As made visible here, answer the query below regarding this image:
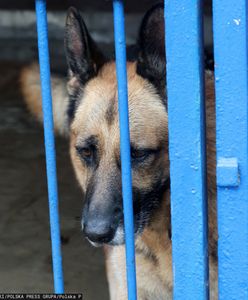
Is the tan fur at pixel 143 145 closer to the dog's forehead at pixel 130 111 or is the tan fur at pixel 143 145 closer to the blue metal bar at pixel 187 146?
the dog's forehead at pixel 130 111

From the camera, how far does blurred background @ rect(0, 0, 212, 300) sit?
3385 mm

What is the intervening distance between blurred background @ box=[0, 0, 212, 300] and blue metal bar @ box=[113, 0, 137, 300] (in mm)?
1491

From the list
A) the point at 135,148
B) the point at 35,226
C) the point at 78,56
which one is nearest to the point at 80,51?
the point at 78,56

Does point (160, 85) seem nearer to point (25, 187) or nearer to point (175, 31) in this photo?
point (175, 31)

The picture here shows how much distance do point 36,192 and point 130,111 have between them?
2.39 meters

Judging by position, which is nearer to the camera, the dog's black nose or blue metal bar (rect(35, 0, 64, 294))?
blue metal bar (rect(35, 0, 64, 294))

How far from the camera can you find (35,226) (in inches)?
156

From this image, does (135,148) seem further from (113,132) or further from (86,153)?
(86,153)

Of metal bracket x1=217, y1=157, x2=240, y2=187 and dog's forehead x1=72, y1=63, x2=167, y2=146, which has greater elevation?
dog's forehead x1=72, y1=63, x2=167, y2=146

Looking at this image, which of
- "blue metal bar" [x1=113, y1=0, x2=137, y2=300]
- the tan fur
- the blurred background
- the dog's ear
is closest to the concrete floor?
the blurred background

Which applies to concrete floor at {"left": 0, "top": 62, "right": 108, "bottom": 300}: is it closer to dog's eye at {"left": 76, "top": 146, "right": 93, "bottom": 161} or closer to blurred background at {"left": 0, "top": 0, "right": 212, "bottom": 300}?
blurred background at {"left": 0, "top": 0, "right": 212, "bottom": 300}

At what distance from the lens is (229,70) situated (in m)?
1.50

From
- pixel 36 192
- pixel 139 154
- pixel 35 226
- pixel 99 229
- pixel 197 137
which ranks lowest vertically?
pixel 35 226

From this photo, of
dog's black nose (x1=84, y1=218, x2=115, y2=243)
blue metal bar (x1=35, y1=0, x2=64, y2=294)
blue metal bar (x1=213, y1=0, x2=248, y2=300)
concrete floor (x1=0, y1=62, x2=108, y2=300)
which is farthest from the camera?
concrete floor (x1=0, y1=62, x2=108, y2=300)
